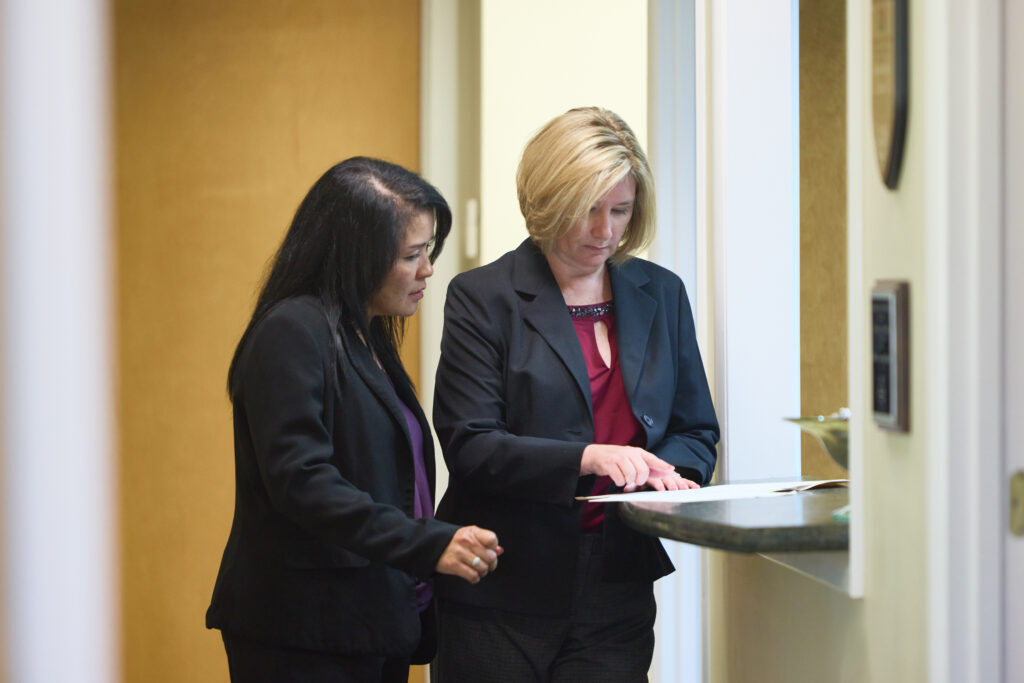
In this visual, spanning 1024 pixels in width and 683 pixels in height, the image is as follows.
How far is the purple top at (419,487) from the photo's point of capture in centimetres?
178

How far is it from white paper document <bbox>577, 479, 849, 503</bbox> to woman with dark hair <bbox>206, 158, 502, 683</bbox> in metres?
0.22

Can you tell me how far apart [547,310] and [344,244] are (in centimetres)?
36

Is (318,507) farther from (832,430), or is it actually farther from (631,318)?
(832,430)

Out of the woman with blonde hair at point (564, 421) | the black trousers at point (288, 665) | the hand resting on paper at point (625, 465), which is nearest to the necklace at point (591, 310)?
the woman with blonde hair at point (564, 421)

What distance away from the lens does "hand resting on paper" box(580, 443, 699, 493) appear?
5.45ft

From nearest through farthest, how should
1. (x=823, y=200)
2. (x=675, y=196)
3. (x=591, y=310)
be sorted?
(x=591, y=310) → (x=675, y=196) → (x=823, y=200)

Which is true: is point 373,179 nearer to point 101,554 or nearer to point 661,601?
point 101,554

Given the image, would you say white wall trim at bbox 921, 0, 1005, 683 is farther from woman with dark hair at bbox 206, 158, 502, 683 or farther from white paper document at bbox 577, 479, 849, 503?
woman with dark hair at bbox 206, 158, 502, 683

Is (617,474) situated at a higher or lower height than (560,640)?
higher

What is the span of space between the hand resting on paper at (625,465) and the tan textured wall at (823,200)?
130 cm

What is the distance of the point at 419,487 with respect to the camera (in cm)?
180

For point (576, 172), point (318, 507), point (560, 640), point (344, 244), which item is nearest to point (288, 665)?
point (318, 507)

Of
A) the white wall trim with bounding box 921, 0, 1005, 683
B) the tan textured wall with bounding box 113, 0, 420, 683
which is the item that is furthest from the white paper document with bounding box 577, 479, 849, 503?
the tan textured wall with bounding box 113, 0, 420, 683

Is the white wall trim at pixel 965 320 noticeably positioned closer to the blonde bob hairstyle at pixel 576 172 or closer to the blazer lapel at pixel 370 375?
the blonde bob hairstyle at pixel 576 172
